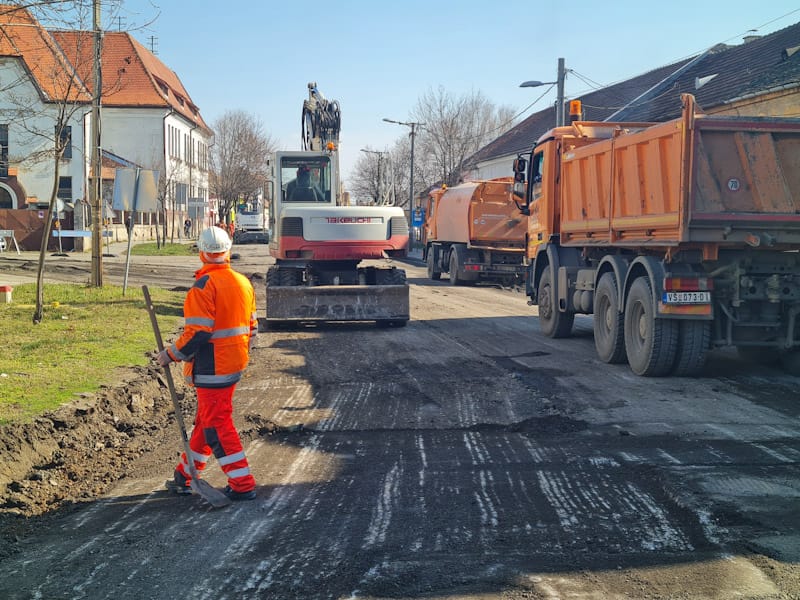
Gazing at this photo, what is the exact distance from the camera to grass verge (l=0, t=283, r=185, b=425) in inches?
316

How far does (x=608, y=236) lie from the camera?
37.1ft

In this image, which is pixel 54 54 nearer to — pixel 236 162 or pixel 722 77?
pixel 722 77

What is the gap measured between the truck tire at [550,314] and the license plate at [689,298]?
4.03 meters

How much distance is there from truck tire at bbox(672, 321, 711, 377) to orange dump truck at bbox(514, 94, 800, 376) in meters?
0.01

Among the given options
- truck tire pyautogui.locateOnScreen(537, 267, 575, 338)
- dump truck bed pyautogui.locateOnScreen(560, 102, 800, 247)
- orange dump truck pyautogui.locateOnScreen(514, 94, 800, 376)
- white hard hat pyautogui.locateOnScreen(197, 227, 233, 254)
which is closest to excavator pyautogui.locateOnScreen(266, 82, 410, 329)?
truck tire pyautogui.locateOnScreen(537, 267, 575, 338)

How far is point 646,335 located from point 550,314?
3919mm

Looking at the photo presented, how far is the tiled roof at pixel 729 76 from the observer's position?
74.2 feet

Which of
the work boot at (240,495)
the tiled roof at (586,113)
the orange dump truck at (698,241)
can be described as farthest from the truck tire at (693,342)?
the tiled roof at (586,113)

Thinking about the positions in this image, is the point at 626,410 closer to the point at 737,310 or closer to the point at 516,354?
the point at 737,310

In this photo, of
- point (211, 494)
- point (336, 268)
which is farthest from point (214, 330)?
point (336, 268)

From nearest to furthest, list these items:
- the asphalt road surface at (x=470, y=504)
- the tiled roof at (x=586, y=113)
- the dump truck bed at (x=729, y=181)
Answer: the asphalt road surface at (x=470, y=504), the dump truck bed at (x=729, y=181), the tiled roof at (x=586, y=113)

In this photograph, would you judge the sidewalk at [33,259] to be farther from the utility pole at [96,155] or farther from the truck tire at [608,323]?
the truck tire at [608,323]

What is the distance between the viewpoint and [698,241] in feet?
29.8

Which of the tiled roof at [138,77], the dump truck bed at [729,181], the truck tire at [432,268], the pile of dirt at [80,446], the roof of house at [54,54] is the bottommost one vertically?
the pile of dirt at [80,446]
